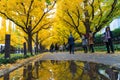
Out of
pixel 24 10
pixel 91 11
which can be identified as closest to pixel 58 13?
pixel 91 11

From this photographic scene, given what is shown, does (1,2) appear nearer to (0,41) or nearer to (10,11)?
(10,11)

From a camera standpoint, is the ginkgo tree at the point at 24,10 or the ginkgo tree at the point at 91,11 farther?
→ the ginkgo tree at the point at 91,11

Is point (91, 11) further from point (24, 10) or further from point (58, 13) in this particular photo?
point (24, 10)

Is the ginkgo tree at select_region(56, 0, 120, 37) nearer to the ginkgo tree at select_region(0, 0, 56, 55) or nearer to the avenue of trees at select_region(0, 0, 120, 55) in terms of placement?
the avenue of trees at select_region(0, 0, 120, 55)

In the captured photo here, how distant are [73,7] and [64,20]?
14.8ft

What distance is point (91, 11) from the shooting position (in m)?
33.7

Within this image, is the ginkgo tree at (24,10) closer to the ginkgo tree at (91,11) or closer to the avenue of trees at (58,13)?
the avenue of trees at (58,13)

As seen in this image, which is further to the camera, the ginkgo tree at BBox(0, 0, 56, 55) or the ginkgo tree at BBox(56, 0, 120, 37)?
the ginkgo tree at BBox(56, 0, 120, 37)

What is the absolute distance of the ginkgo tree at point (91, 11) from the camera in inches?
1226

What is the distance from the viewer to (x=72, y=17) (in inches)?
1442

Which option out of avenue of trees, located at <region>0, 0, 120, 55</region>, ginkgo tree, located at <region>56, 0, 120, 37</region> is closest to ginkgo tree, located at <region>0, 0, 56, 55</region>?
avenue of trees, located at <region>0, 0, 120, 55</region>

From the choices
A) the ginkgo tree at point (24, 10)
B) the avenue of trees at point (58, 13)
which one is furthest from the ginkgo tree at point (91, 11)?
the ginkgo tree at point (24, 10)

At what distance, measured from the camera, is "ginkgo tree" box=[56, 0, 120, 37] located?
3115cm

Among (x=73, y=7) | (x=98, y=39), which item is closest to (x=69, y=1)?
(x=73, y=7)
